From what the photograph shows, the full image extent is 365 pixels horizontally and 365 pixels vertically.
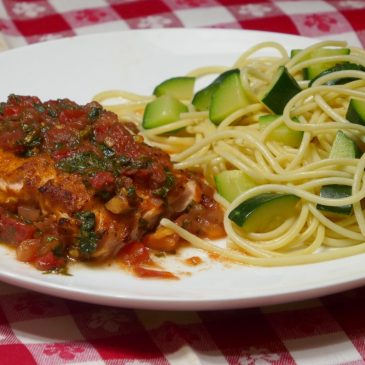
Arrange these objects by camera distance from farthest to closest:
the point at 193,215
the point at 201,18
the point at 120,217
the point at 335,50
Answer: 1. the point at 201,18
2. the point at 335,50
3. the point at 193,215
4. the point at 120,217

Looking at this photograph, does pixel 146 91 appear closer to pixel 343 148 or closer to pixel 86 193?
pixel 343 148

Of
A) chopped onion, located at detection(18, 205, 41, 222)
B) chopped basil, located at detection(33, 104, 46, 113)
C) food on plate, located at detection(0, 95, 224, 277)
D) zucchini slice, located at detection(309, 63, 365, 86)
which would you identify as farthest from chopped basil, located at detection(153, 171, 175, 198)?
zucchini slice, located at detection(309, 63, 365, 86)

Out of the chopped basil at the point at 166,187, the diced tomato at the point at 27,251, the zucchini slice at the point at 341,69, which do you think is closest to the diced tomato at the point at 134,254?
the chopped basil at the point at 166,187

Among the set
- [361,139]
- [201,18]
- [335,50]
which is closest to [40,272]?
[361,139]

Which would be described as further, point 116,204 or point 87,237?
point 116,204

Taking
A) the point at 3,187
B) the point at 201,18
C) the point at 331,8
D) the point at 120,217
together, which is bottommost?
the point at 331,8

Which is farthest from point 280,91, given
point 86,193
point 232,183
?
point 86,193

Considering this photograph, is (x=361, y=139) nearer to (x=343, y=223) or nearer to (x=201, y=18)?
(x=343, y=223)
